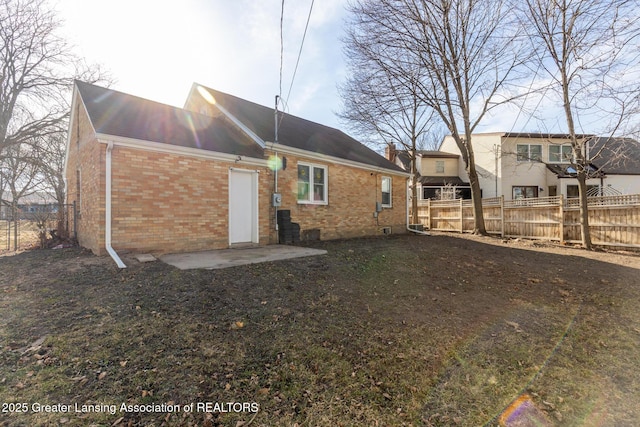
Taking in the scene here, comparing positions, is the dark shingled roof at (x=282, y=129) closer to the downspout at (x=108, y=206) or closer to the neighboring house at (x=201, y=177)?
the neighboring house at (x=201, y=177)

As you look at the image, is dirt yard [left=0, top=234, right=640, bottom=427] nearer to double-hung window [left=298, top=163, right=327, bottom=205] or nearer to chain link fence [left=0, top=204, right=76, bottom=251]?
chain link fence [left=0, top=204, right=76, bottom=251]

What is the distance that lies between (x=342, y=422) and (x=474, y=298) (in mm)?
3563

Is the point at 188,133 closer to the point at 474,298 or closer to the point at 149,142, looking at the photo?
the point at 149,142

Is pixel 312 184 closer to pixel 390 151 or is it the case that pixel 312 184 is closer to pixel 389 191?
pixel 389 191

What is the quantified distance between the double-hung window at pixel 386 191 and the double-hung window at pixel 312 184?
13.5ft

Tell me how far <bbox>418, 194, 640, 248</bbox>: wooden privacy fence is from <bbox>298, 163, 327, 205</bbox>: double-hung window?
9171 millimetres

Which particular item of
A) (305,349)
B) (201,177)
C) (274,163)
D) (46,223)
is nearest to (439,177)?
(274,163)

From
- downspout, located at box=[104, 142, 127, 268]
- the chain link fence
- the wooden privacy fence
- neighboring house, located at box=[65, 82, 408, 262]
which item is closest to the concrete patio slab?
neighboring house, located at box=[65, 82, 408, 262]

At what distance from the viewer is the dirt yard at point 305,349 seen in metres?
2.16

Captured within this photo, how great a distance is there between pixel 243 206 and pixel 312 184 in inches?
113

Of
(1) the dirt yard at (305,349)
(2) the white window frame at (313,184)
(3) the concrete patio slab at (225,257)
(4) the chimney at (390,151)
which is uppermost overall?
(4) the chimney at (390,151)

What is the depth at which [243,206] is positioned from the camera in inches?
343

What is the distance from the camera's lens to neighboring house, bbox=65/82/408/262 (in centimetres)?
654

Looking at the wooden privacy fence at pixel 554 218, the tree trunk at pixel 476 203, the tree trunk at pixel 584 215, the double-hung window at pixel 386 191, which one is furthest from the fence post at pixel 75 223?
the tree trunk at pixel 584 215
